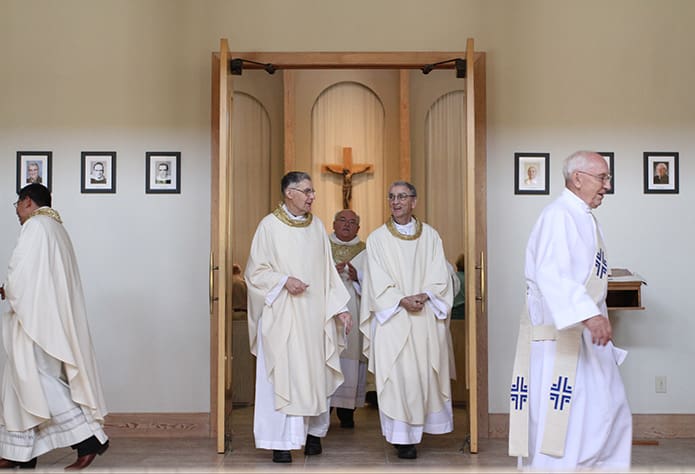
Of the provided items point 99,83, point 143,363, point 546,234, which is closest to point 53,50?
point 99,83

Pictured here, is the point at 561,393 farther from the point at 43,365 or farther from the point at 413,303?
the point at 43,365

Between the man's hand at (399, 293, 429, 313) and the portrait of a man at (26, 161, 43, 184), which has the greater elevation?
the portrait of a man at (26, 161, 43, 184)

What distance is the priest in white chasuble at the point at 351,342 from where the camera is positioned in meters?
6.85

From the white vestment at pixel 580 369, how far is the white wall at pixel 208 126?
237 cm

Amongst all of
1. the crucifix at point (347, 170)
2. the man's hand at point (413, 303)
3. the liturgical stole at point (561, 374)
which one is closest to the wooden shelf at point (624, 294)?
the man's hand at point (413, 303)

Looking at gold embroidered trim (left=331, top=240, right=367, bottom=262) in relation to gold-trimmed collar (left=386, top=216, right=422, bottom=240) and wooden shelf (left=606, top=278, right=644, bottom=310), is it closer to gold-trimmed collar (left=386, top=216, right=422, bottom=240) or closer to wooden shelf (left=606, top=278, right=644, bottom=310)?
gold-trimmed collar (left=386, top=216, right=422, bottom=240)

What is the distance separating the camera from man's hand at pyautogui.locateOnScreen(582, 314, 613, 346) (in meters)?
3.75

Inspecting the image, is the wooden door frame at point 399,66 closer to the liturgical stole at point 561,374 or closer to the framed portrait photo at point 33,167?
Result: the framed portrait photo at point 33,167

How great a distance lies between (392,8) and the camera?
21.6 feet

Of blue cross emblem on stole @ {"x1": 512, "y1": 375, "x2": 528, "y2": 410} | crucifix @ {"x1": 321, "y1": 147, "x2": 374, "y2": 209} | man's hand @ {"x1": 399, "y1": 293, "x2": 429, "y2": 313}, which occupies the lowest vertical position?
blue cross emblem on stole @ {"x1": 512, "y1": 375, "x2": 528, "y2": 410}

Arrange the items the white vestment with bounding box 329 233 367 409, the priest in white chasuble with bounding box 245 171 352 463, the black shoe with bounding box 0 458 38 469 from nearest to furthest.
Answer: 1. the black shoe with bounding box 0 458 38 469
2. the priest in white chasuble with bounding box 245 171 352 463
3. the white vestment with bounding box 329 233 367 409

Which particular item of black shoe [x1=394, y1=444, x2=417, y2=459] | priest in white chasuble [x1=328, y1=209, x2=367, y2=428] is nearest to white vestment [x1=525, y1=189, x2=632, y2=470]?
black shoe [x1=394, y1=444, x2=417, y2=459]

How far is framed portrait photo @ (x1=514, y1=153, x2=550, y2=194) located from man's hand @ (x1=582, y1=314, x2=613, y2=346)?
2808 mm

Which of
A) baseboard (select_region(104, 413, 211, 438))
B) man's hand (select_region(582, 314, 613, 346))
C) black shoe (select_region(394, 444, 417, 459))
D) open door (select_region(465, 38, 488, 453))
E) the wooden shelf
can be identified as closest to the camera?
man's hand (select_region(582, 314, 613, 346))
